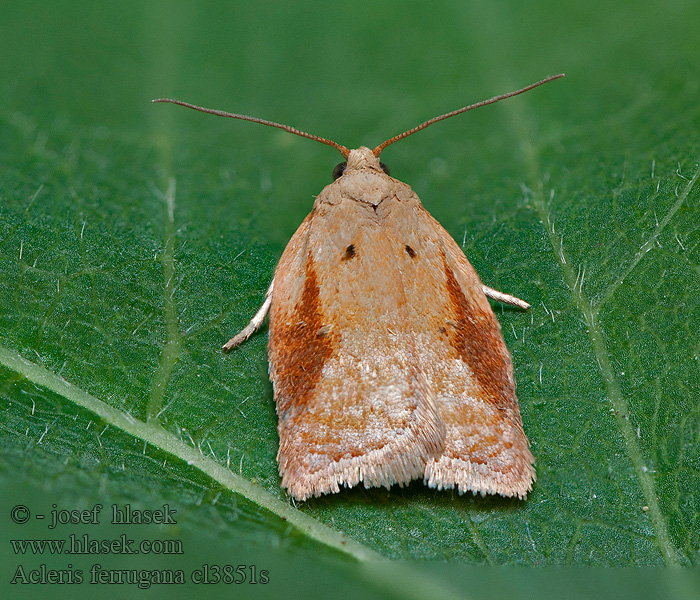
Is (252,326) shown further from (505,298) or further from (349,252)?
(505,298)

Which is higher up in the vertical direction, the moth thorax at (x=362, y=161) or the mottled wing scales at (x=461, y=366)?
the moth thorax at (x=362, y=161)

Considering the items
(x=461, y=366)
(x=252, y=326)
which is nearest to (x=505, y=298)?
(x=461, y=366)

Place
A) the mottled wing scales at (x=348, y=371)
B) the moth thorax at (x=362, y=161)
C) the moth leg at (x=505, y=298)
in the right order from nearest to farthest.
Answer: the mottled wing scales at (x=348, y=371) → the moth leg at (x=505, y=298) → the moth thorax at (x=362, y=161)

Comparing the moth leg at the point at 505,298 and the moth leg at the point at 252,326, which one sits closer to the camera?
the moth leg at the point at 252,326

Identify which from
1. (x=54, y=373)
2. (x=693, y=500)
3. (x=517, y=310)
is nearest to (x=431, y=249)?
(x=517, y=310)

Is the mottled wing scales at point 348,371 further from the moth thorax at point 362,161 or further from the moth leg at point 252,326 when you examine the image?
the moth thorax at point 362,161

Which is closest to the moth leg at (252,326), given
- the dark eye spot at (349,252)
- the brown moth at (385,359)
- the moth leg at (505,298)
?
the brown moth at (385,359)

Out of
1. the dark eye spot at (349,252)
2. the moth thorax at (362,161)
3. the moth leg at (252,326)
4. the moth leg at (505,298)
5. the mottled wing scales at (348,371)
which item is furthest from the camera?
the moth thorax at (362,161)
